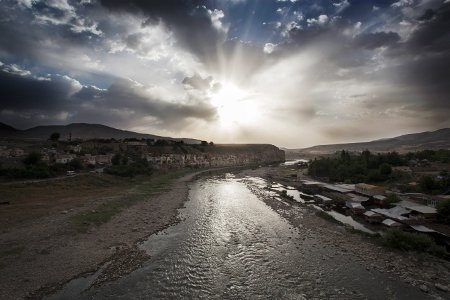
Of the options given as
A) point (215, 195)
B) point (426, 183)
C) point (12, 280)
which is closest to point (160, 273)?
point (12, 280)

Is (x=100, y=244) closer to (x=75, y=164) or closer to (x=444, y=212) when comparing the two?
(x=444, y=212)

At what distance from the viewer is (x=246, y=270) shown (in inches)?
755

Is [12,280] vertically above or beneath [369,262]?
above

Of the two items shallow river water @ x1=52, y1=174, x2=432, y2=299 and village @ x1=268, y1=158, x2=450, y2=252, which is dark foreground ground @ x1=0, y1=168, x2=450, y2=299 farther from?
village @ x1=268, y1=158, x2=450, y2=252

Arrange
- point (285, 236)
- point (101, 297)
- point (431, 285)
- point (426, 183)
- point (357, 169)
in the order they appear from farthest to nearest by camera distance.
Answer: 1. point (357, 169)
2. point (426, 183)
3. point (285, 236)
4. point (431, 285)
5. point (101, 297)

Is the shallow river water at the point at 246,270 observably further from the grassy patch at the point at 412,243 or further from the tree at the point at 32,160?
the tree at the point at 32,160

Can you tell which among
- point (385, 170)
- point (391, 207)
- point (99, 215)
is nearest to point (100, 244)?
point (99, 215)

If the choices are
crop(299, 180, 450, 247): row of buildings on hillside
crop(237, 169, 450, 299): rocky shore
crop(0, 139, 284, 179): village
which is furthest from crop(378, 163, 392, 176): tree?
crop(0, 139, 284, 179): village

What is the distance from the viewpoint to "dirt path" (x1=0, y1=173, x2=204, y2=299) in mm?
16500

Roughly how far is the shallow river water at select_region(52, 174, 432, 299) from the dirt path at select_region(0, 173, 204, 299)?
167 centimetres

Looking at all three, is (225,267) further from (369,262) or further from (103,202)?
(103,202)

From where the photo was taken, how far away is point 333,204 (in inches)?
1769

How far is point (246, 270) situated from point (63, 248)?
49.6 feet

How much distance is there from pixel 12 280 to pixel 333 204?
4296cm
